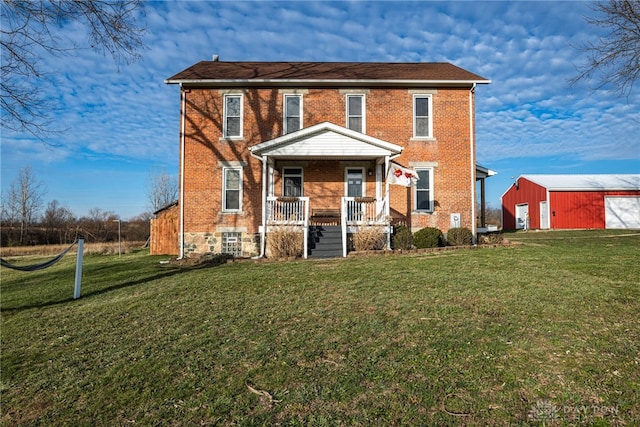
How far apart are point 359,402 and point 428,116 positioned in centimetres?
1293

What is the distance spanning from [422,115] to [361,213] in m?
4.96

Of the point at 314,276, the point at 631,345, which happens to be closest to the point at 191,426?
the point at 631,345

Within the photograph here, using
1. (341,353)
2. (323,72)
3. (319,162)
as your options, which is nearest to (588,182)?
(323,72)

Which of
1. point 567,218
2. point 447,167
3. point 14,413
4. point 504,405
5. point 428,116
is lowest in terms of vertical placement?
point 14,413

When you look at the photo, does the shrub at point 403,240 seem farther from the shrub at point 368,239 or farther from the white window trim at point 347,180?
the white window trim at point 347,180

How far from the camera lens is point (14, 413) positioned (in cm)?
278

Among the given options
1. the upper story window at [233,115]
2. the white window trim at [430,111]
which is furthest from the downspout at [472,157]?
the upper story window at [233,115]

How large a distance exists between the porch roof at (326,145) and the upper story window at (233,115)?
8.46 ft

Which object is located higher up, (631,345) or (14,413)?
(631,345)

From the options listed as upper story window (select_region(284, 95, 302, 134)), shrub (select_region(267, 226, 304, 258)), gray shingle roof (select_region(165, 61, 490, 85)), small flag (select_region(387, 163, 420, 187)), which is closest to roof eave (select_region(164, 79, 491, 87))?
gray shingle roof (select_region(165, 61, 490, 85))

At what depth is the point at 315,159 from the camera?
13500 millimetres

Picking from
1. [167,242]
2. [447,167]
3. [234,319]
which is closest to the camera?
[234,319]

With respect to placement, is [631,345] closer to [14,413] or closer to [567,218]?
[14,413]

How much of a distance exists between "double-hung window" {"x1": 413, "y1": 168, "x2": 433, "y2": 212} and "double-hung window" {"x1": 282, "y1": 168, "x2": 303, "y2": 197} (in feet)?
14.7
